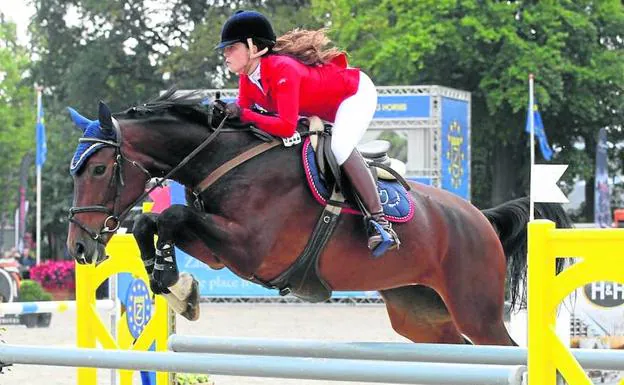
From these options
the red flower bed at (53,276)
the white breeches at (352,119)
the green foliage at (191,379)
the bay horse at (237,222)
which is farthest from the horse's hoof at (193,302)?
the red flower bed at (53,276)

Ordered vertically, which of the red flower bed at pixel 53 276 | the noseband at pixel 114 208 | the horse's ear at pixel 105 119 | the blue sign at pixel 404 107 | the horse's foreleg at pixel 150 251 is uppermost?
the blue sign at pixel 404 107

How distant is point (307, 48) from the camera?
495 cm

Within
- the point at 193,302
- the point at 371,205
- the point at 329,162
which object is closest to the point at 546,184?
the point at 371,205

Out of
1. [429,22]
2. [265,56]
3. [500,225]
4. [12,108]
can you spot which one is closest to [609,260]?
[265,56]

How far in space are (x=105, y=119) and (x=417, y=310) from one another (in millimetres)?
1903

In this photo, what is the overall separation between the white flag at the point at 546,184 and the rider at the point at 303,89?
0.82 meters

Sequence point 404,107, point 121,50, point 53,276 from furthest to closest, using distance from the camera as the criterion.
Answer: point 121,50
point 53,276
point 404,107

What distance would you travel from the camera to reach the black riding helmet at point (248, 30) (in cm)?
488

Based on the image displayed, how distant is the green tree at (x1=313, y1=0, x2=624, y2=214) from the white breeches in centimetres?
2024

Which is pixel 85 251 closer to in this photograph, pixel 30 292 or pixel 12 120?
pixel 30 292

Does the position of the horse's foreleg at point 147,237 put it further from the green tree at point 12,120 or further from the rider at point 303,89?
the green tree at point 12,120

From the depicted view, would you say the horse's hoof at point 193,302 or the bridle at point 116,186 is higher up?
the bridle at point 116,186

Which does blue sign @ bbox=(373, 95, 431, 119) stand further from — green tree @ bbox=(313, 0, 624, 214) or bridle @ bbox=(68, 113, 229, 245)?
bridle @ bbox=(68, 113, 229, 245)

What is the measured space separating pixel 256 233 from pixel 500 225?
1.83 metres
